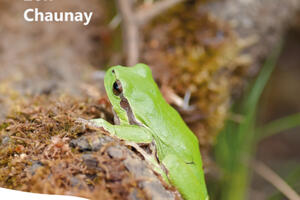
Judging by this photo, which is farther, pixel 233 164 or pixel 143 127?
pixel 233 164

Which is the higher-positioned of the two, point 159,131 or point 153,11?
point 153,11

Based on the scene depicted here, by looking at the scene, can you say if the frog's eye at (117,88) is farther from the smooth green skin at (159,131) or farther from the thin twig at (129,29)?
the thin twig at (129,29)

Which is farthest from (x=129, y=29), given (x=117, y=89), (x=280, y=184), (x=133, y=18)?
(x=280, y=184)

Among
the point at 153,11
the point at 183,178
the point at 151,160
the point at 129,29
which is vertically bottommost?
the point at 183,178

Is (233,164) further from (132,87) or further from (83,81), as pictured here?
(132,87)

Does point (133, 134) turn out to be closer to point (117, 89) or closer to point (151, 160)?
point (151, 160)

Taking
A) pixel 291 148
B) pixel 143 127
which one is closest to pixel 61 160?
pixel 143 127
